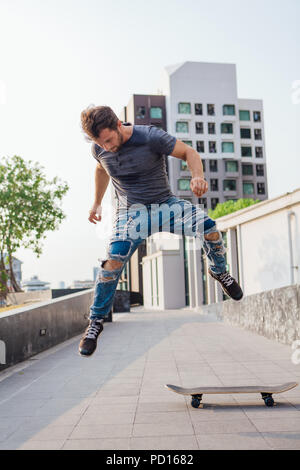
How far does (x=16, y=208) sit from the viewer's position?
129 ft

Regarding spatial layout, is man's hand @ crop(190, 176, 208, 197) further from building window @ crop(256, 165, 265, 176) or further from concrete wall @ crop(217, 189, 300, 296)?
building window @ crop(256, 165, 265, 176)

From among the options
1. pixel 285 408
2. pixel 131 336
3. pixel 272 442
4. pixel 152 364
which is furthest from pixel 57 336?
pixel 272 442

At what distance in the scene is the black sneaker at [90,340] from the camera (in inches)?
151

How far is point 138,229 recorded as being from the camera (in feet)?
13.2

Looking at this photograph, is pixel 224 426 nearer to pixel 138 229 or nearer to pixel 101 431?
pixel 101 431

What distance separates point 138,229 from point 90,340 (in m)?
0.95

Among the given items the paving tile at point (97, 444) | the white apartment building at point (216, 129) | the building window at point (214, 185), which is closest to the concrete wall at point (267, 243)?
the paving tile at point (97, 444)

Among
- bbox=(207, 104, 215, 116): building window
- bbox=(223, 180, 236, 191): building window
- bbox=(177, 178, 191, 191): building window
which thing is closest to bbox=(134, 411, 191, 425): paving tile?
bbox=(177, 178, 191, 191): building window

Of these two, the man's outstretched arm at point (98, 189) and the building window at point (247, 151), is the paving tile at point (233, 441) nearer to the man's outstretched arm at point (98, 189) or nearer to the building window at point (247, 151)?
the man's outstretched arm at point (98, 189)

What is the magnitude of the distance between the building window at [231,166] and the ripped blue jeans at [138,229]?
66.8 meters

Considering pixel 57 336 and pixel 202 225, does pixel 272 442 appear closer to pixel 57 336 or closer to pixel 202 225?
pixel 202 225

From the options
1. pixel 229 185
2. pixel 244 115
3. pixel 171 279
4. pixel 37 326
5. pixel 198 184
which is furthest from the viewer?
pixel 244 115

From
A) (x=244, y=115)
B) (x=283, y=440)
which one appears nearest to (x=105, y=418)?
(x=283, y=440)

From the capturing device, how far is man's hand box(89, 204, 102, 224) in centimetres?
450
